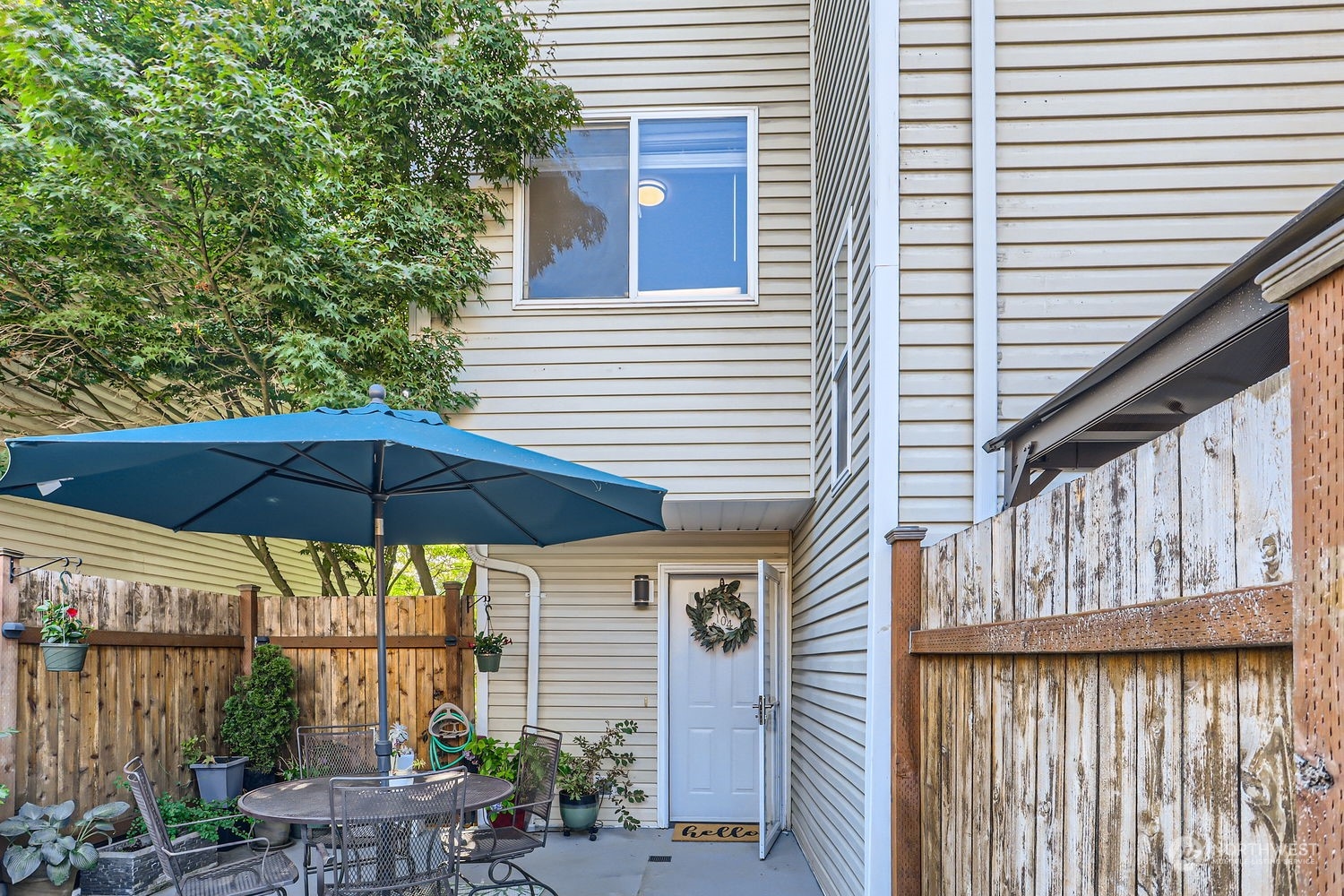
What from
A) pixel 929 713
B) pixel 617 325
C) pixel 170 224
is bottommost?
pixel 929 713

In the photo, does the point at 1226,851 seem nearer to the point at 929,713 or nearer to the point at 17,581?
the point at 929,713

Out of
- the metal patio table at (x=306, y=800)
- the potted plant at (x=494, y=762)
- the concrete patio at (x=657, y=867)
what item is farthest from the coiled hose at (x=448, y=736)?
the metal patio table at (x=306, y=800)

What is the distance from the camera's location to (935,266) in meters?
3.49

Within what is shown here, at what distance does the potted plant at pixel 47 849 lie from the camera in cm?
420

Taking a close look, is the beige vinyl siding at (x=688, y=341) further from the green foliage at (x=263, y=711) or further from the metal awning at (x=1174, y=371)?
the metal awning at (x=1174, y=371)

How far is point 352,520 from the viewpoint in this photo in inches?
175

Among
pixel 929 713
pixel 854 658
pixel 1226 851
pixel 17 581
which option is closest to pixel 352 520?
pixel 17 581

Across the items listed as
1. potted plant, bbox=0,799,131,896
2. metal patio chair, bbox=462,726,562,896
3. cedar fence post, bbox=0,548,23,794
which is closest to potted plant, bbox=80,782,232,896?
potted plant, bbox=0,799,131,896

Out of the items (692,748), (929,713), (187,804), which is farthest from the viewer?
(692,748)

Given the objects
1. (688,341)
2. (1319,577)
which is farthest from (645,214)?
(1319,577)

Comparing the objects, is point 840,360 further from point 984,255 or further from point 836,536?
point 984,255

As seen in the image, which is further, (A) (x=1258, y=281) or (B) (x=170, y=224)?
(B) (x=170, y=224)

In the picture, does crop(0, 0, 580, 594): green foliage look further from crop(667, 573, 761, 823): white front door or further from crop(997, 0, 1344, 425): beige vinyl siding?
crop(997, 0, 1344, 425): beige vinyl siding

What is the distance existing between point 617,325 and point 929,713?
394 centimetres
